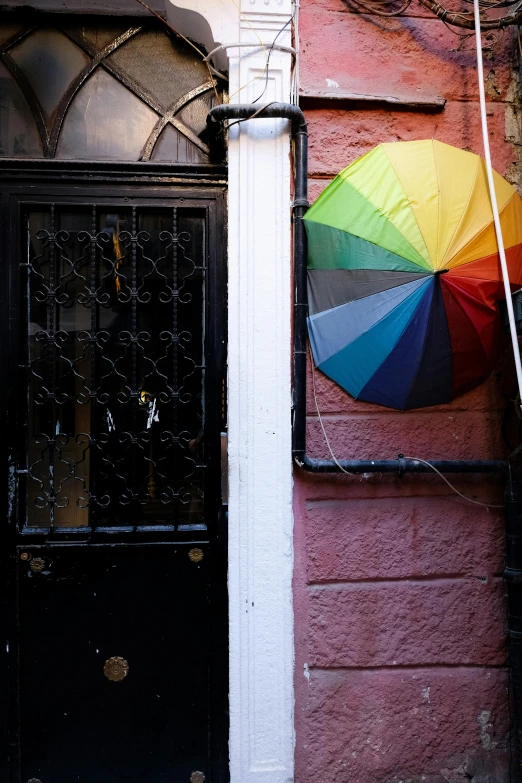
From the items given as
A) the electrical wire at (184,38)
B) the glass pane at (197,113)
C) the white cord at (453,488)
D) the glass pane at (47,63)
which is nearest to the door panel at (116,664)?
the white cord at (453,488)

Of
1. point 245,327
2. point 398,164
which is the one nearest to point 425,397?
point 245,327

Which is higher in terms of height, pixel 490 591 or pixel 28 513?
pixel 28 513

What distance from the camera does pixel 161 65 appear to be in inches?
113

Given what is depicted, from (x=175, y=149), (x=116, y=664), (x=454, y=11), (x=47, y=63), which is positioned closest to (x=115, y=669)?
(x=116, y=664)

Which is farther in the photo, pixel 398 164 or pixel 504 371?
pixel 504 371

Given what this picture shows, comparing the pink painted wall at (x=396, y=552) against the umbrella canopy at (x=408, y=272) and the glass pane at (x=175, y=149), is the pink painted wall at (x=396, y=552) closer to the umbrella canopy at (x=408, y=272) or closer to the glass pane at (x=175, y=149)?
the umbrella canopy at (x=408, y=272)

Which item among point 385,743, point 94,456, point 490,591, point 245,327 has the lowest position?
point 385,743

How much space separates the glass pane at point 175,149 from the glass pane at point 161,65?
155mm

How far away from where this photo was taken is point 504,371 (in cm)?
280

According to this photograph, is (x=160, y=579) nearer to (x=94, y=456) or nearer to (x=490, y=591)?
(x=94, y=456)

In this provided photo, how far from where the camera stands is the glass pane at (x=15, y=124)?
2.77m

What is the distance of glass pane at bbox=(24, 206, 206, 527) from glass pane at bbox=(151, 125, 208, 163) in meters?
0.29

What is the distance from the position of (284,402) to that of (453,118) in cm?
174

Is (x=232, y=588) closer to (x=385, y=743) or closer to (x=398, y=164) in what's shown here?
(x=385, y=743)
